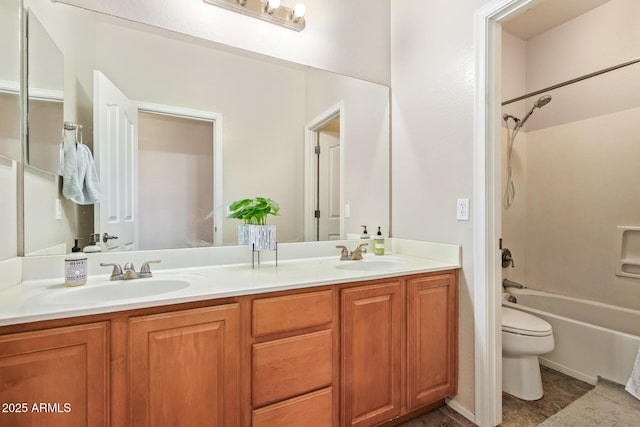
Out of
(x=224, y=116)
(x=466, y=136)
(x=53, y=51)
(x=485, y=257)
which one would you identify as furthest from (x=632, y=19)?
(x=53, y=51)

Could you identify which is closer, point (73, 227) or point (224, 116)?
point (73, 227)

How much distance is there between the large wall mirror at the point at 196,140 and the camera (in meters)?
1.32

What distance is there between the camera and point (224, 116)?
1649 millimetres

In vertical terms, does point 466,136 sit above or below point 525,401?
above

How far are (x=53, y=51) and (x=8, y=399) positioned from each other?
132cm

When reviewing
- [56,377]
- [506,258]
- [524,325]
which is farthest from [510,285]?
[56,377]

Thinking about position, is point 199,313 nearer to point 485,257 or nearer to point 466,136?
point 485,257

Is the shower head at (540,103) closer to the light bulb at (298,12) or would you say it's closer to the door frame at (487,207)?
the door frame at (487,207)

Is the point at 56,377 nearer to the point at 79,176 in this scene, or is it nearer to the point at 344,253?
the point at 79,176

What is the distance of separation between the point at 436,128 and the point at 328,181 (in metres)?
0.75

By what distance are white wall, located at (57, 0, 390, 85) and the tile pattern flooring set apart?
213cm

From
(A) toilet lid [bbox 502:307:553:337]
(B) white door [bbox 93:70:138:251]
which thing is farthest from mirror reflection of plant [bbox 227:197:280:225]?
(A) toilet lid [bbox 502:307:553:337]

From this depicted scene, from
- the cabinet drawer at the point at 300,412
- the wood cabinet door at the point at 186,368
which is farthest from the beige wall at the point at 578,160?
→ the wood cabinet door at the point at 186,368

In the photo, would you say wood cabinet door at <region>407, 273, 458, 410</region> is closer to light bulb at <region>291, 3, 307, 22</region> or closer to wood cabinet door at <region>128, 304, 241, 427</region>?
wood cabinet door at <region>128, 304, 241, 427</region>
